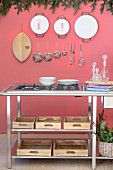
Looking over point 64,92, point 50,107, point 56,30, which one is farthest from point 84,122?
point 56,30

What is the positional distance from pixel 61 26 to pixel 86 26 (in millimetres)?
343

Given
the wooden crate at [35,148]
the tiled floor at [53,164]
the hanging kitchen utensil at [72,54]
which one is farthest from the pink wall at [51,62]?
the tiled floor at [53,164]

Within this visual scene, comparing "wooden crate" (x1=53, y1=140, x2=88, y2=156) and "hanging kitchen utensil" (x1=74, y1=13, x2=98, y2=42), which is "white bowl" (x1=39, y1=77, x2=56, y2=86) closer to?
→ "wooden crate" (x1=53, y1=140, x2=88, y2=156)

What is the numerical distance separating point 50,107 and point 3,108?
0.68m

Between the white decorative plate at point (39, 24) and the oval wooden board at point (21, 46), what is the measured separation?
0.17 m

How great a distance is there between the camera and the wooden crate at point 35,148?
3.18 m

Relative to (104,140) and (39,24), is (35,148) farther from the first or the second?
(39,24)

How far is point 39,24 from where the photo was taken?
435 cm

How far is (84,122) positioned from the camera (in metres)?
3.20

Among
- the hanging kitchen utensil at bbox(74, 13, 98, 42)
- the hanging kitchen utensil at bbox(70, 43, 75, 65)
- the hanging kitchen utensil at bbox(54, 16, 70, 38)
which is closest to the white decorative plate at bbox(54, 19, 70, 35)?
the hanging kitchen utensil at bbox(54, 16, 70, 38)

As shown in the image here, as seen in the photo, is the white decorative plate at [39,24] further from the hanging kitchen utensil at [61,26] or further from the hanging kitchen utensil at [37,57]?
the hanging kitchen utensil at [37,57]

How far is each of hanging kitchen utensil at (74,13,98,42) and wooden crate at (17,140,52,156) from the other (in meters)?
1.63

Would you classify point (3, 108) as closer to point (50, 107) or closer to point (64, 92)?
point (50, 107)

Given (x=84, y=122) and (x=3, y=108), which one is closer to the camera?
(x=84, y=122)
